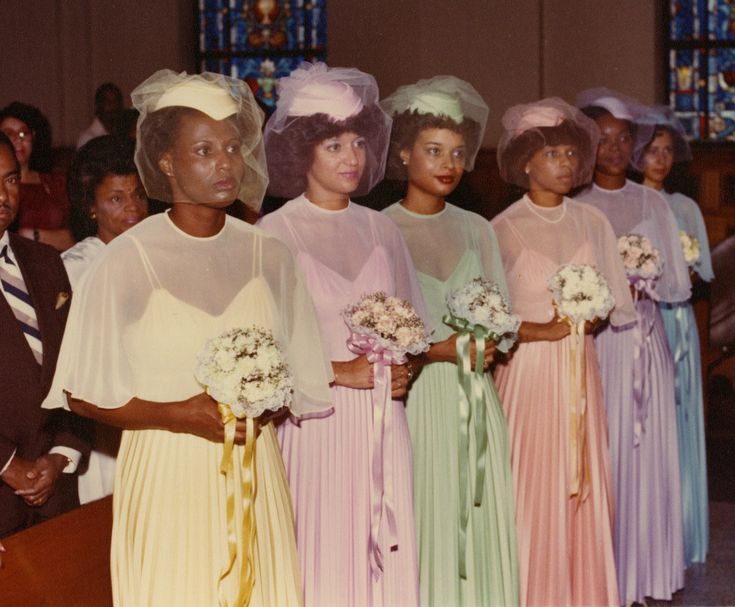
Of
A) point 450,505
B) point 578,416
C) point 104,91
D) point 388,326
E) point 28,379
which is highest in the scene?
point 104,91

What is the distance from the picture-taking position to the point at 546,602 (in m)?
5.52

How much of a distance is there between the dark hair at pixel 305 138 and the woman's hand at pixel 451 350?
0.80 meters

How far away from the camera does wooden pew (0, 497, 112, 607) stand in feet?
12.2

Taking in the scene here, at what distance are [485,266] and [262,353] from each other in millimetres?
2004

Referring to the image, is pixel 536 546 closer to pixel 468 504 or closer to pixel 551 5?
pixel 468 504

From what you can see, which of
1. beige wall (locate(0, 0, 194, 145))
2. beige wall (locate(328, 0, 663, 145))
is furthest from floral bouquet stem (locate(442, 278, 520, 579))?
beige wall (locate(0, 0, 194, 145))

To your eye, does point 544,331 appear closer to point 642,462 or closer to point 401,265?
point 401,265

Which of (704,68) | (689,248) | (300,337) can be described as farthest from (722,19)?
(300,337)

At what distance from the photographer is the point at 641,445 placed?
6332mm

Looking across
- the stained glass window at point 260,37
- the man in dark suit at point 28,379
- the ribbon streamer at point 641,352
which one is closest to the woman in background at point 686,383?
the ribbon streamer at point 641,352

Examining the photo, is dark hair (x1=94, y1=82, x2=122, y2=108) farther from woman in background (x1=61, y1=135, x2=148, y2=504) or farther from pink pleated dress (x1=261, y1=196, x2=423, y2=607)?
pink pleated dress (x1=261, y1=196, x2=423, y2=607)

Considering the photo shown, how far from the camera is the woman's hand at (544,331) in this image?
5590mm

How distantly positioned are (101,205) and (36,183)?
2.35 metres

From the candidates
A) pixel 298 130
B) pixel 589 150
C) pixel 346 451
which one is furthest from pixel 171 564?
pixel 589 150
